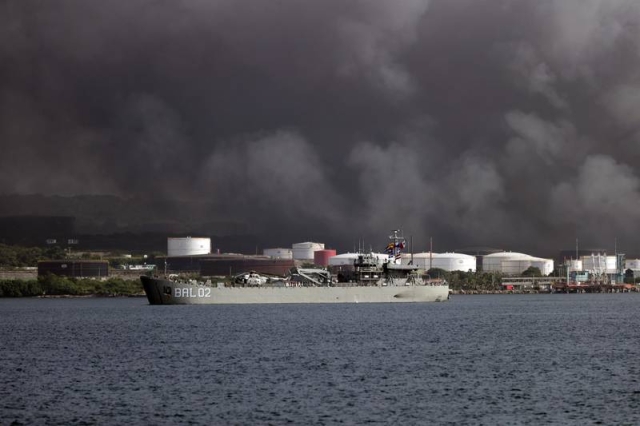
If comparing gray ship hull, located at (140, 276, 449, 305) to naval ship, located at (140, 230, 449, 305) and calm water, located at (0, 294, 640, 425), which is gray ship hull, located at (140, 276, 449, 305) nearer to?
naval ship, located at (140, 230, 449, 305)

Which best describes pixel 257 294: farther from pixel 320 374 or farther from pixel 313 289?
pixel 320 374

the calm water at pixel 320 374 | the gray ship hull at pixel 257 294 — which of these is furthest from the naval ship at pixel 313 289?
the calm water at pixel 320 374

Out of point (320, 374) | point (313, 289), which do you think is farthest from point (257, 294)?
point (320, 374)

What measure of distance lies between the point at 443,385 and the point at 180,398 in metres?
14.1

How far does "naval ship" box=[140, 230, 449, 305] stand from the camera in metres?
152

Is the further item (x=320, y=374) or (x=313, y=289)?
(x=313, y=289)

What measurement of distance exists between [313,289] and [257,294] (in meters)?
8.54

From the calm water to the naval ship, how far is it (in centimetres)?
4939

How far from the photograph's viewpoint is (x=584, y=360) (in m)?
66.4

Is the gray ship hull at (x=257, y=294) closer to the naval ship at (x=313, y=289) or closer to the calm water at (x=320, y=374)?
the naval ship at (x=313, y=289)

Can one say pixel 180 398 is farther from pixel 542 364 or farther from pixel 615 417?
pixel 542 364

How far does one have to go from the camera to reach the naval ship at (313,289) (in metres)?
152

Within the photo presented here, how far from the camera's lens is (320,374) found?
194 ft

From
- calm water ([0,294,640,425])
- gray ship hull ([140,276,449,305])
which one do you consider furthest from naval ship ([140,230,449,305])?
calm water ([0,294,640,425])
